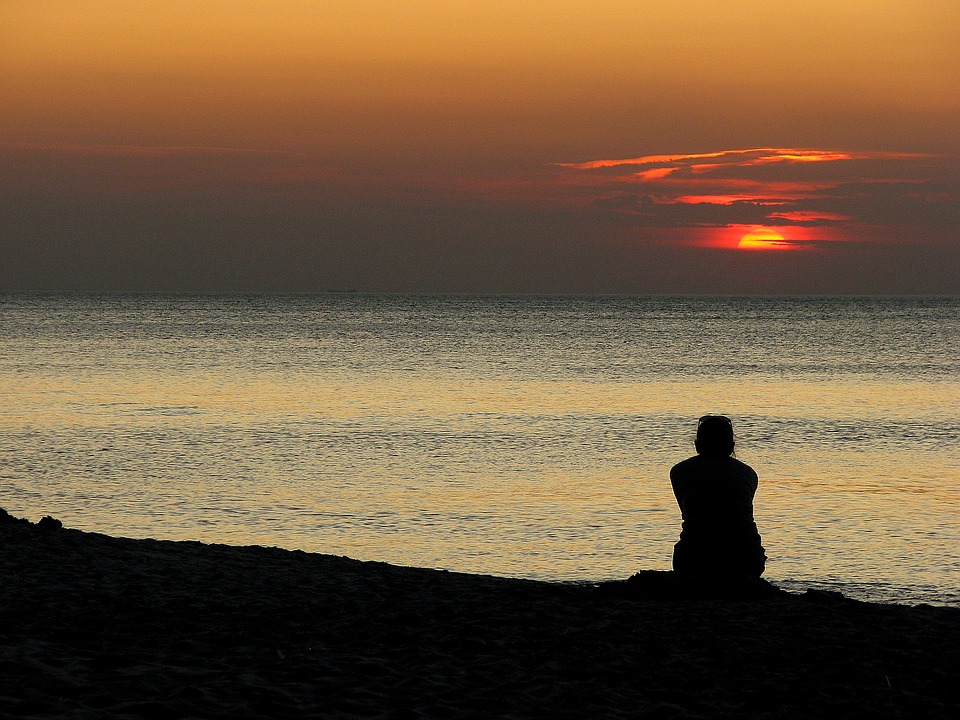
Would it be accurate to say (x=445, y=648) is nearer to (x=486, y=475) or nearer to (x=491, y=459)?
(x=486, y=475)

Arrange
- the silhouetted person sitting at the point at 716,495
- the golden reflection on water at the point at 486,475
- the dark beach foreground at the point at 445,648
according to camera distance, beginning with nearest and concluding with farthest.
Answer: the dark beach foreground at the point at 445,648, the silhouetted person sitting at the point at 716,495, the golden reflection on water at the point at 486,475

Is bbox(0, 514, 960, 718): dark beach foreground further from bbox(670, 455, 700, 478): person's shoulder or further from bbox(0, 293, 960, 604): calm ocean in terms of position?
bbox(0, 293, 960, 604): calm ocean

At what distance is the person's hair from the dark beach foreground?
123 centimetres

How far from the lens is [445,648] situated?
8.48 m

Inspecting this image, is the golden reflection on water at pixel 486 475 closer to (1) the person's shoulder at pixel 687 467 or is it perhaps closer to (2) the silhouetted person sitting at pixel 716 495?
(2) the silhouetted person sitting at pixel 716 495

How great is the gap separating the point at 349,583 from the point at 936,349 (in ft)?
266

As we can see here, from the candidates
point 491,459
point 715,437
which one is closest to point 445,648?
point 715,437

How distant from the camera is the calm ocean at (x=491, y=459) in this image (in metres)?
17.5

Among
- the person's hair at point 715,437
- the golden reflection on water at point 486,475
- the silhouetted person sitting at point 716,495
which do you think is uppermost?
the person's hair at point 715,437

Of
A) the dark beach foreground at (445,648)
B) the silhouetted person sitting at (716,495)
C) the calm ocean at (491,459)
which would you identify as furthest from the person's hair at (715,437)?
the calm ocean at (491,459)

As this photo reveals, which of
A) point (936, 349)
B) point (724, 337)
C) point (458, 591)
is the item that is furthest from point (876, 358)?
point (458, 591)

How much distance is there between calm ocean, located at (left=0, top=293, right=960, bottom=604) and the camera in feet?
57.4

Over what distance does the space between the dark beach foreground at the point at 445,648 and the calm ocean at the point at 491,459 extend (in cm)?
516

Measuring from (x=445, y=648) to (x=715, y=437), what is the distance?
9.62ft
